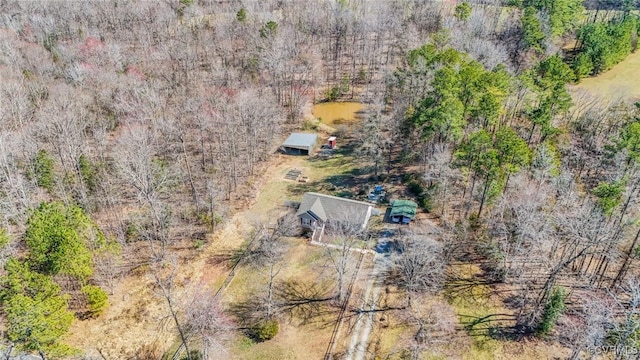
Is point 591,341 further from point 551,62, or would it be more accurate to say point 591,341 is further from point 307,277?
point 551,62

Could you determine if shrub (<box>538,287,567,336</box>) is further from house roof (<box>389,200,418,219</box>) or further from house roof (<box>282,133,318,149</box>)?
house roof (<box>282,133,318,149</box>)

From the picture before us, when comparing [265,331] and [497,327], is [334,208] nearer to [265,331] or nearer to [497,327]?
[265,331]

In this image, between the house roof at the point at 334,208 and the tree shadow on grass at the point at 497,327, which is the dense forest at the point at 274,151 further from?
the house roof at the point at 334,208

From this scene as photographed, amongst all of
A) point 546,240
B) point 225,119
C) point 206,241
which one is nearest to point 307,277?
point 206,241

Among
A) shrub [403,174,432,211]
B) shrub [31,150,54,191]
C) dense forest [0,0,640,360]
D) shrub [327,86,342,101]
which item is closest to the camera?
dense forest [0,0,640,360]

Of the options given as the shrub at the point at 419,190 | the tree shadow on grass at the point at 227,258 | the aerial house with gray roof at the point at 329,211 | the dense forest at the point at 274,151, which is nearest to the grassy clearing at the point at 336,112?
the dense forest at the point at 274,151

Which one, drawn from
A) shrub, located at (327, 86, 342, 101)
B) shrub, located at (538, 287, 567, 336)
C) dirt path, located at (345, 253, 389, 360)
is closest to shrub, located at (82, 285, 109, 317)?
dirt path, located at (345, 253, 389, 360)

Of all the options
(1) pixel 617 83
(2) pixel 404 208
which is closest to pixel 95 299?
(2) pixel 404 208
